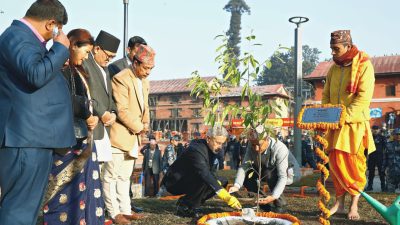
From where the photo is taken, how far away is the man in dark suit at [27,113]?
7.80 feet

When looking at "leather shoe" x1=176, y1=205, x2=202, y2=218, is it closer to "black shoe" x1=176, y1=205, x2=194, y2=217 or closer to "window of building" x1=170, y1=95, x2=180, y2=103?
"black shoe" x1=176, y1=205, x2=194, y2=217

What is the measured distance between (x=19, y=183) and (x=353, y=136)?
3833 mm

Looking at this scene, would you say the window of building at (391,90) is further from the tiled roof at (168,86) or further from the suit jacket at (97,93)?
the suit jacket at (97,93)

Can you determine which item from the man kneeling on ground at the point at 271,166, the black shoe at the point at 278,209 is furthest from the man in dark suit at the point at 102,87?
the black shoe at the point at 278,209

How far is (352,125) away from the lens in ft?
16.6

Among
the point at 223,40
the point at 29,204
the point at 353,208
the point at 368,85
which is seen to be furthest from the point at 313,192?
the point at 29,204

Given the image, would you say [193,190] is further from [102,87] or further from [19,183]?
[19,183]

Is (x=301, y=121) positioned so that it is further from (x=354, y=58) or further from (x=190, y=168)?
(x=190, y=168)

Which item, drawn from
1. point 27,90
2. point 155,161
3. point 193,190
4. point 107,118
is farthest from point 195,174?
point 155,161

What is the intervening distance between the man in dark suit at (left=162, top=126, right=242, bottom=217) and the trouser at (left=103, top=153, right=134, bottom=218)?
0.77 m

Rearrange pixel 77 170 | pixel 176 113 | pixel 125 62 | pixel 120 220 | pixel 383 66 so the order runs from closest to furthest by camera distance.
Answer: pixel 77 170 → pixel 120 220 → pixel 125 62 → pixel 383 66 → pixel 176 113

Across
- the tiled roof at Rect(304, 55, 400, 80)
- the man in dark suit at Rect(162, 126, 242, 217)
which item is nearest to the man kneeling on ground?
the man in dark suit at Rect(162, 126, 242, 217)

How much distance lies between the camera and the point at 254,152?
17.5 feet

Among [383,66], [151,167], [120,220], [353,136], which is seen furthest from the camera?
[383,66]
